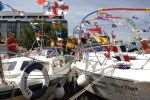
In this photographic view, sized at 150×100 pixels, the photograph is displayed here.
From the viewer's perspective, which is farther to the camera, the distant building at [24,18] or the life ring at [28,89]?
the distant building at [24,18]

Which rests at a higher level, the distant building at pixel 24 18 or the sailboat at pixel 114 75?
the distant building at pixel 24 18

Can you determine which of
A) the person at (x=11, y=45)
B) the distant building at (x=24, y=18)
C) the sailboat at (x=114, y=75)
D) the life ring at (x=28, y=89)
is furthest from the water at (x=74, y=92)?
the distant building at (x=24, y=18)

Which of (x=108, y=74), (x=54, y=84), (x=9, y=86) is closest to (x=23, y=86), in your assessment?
(x=9, y=86)

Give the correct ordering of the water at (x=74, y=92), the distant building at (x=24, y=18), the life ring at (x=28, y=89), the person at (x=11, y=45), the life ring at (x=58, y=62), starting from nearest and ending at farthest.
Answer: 1. the life ring at (x=28, y=89)
2. the person at (x=11, y=45)
3. the water at (x=74, y=92)
4. the life ring at (x=58, y=62)
5. the distant building at (x=24, y=18)

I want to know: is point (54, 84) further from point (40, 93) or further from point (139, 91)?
point (139, 91)

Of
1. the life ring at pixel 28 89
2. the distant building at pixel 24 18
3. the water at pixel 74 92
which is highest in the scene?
the distant building at pixel 24 18

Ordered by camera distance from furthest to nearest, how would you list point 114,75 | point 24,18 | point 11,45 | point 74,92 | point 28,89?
point 24,18 < point 74,92 < point 11,45 < point 114,75 < point 28,89

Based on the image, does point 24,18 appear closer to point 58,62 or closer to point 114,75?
point 58,62

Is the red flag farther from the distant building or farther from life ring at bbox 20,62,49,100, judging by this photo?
life ring at bbox 20,62,49,100

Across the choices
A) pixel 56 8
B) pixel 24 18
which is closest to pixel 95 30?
pixel 56 8

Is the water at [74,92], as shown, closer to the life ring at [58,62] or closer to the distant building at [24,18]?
the life ring at [58,62]

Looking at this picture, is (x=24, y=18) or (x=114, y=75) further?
(x=24, y=18)

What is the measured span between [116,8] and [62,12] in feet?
13.8

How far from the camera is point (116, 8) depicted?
14688mm
